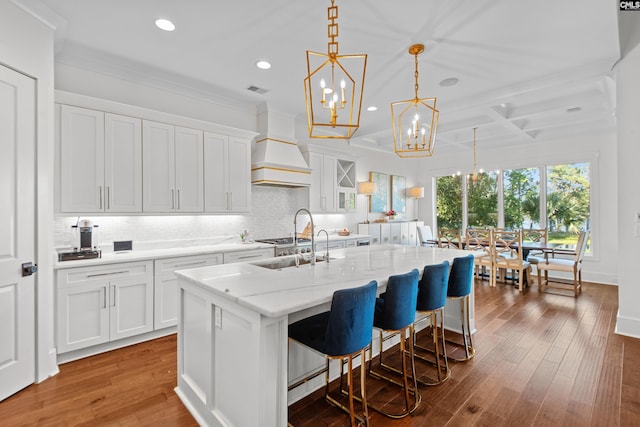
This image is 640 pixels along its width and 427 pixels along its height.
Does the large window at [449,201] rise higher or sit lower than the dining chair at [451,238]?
higher

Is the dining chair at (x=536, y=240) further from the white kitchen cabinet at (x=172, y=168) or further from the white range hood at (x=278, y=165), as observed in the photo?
the white kitchen cabinet at (x=172, y=168)

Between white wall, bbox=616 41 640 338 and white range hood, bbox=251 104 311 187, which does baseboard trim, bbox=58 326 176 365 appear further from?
white wall, bbox=616 41 640 338

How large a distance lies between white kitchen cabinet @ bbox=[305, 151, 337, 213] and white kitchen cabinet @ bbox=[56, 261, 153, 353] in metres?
2.78

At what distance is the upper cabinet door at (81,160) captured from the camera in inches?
117

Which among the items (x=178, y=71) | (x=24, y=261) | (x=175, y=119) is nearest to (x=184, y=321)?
(x=24, y=261)

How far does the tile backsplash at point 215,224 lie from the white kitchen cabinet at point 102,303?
0.62 metres

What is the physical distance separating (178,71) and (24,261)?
249 cm

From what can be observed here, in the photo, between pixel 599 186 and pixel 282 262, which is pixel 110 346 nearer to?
pixel 282 262

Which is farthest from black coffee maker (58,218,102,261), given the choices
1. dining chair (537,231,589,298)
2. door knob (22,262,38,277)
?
dining chair (537,231,589,298)

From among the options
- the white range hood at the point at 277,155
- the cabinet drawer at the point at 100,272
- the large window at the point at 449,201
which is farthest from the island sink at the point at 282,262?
the large window at the point at 449,201

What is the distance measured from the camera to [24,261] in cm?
240

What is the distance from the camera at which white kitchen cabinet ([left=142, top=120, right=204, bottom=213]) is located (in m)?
3.52

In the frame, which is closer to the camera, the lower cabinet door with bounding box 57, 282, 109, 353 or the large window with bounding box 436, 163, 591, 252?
the lower cabinet door with bounding box 57, 282, 109, 353

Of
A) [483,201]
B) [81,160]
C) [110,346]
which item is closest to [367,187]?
[483,201]
